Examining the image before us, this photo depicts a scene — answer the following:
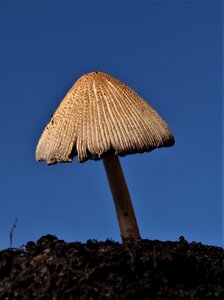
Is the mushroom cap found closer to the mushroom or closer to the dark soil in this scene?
the mushroom

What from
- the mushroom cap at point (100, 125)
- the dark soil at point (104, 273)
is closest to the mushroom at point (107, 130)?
the mushroom cap at point (100, 125)

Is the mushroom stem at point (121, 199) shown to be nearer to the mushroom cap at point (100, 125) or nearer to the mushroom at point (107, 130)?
the mushroom at point (107, 130)

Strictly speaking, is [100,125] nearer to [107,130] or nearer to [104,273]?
[107,130]

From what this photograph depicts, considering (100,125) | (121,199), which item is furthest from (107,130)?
(121,199)

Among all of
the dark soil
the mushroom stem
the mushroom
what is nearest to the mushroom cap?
the mushroom

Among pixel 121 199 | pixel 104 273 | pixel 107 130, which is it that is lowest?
pixel 104 273

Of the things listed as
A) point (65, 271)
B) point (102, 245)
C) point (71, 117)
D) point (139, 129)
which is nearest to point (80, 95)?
point (71, 117)

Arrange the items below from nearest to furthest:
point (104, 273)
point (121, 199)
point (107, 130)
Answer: point (104, 273) → point (107, 130) → point (121, 199)

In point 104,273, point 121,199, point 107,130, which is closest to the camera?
point 104,273
